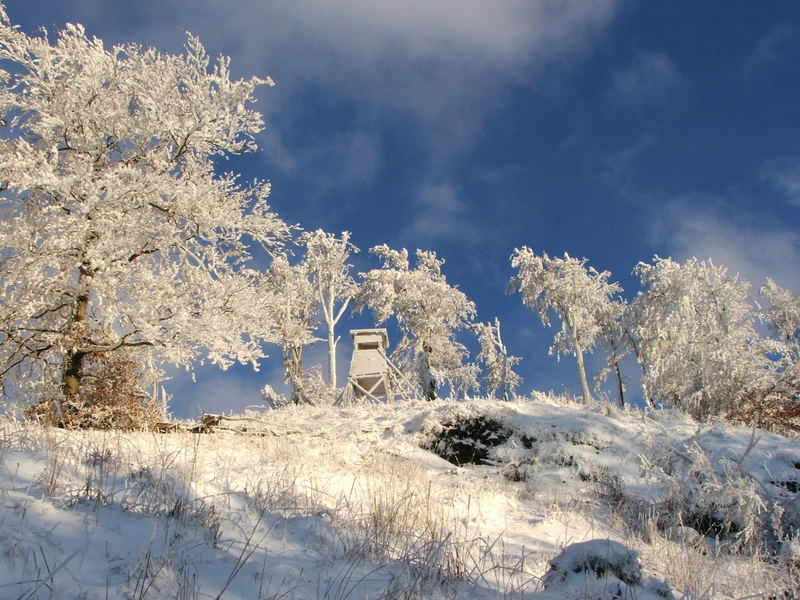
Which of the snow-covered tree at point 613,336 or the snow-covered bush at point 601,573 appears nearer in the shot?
the snow-covered bush at point 601,573

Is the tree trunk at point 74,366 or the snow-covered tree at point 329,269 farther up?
the snow-covered tree at point 329,269

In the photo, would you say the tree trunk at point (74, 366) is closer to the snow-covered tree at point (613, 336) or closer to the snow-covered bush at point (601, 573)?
the snow-covered bush at point (601, 573)

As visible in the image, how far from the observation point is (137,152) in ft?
37.1

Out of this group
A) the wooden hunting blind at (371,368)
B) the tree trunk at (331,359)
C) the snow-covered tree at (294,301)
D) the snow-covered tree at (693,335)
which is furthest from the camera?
the snow-covered tree at (294,301)

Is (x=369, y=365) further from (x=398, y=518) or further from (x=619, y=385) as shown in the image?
(x=398, y=518)

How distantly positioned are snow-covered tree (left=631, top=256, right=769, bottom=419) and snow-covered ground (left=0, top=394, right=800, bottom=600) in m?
12.5

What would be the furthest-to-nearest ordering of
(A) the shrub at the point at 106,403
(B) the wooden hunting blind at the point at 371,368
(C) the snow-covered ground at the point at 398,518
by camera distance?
1. (B) the wooden hunting blind at the point at 371,368
2. (A) the shrub at the point at 106,403
3. (C) the snow-covered ground at the point at 398,518

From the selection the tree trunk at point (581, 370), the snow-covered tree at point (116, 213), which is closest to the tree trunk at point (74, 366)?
the snow-covered tree at point (116, 213)

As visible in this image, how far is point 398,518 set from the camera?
4.35 meters

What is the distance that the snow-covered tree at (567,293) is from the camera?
1262 inches

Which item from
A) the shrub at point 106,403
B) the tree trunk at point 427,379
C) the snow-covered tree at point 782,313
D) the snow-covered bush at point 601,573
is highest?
the snow-covered tree at point 782,313

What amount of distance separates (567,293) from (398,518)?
30126mm

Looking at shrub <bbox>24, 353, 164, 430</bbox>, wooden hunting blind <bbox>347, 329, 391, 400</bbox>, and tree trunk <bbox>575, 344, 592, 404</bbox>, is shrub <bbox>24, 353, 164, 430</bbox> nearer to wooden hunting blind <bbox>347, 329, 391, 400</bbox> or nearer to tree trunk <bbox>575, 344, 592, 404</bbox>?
wooden hunting blind <bbox>347, 329, 391, 400</bbox>

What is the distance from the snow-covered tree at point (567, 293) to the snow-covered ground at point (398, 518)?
76.7 ft
